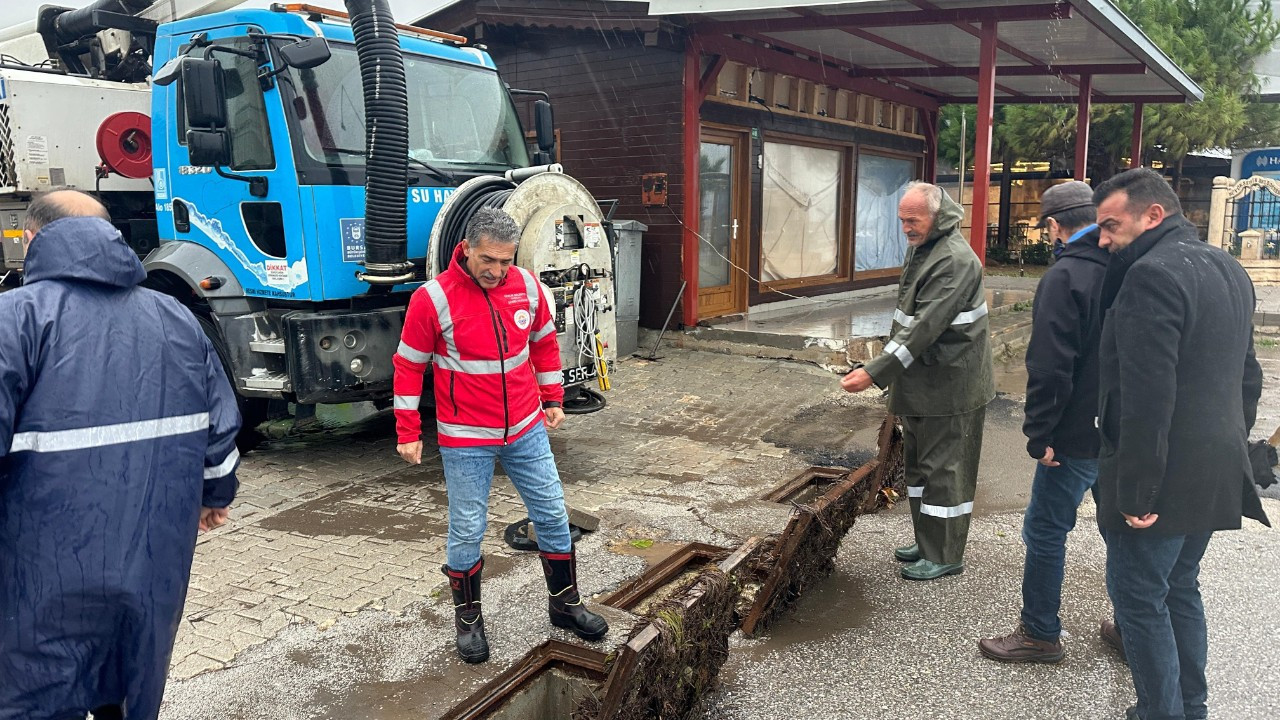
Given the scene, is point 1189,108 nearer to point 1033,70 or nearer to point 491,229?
point 1033,70

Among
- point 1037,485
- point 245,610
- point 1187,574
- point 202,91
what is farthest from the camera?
point 202,91

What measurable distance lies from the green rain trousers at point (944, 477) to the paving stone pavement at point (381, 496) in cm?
180

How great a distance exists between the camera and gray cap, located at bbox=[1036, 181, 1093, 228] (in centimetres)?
380

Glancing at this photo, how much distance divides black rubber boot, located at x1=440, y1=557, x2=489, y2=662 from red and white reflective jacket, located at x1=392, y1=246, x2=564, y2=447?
53 centimetres

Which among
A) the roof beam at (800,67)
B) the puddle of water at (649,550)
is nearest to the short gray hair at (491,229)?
the puddle of water at (649,550)

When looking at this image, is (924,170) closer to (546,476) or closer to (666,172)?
(666,172)

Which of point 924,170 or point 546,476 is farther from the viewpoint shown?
point 924,170

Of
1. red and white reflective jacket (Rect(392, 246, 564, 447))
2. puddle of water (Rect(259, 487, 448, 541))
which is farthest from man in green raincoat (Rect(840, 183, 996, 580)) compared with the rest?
puddle of water (Rect(259, 487, 448, 541))

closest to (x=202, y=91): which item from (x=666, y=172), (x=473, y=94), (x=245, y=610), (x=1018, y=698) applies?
(x=473, y=94)

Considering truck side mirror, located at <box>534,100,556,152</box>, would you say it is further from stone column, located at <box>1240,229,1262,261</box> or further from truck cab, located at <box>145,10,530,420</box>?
stone column, located at <box>1240,229,1262,261</box>

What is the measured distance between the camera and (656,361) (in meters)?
9.78

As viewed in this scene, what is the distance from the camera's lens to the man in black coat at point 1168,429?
8.85 feet

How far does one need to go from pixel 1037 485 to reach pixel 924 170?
42.3 feet

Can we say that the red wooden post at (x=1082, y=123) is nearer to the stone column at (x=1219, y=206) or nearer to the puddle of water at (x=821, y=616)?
the stone column at (x=1219, y=206)
